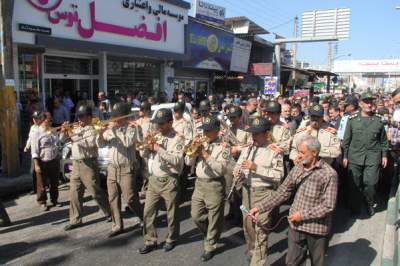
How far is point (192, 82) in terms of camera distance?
21.1 metres

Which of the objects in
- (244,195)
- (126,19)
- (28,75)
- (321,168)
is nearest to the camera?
(321,168)

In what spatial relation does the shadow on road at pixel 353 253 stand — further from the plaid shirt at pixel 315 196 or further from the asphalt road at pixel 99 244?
the plaid shirt at pixel 315 196

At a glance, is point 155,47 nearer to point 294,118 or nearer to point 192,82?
point 192,82

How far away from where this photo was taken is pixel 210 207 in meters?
4.75

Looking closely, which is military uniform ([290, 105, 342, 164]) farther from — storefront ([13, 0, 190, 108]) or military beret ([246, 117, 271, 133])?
storefront ([13, 0, 190, 108])

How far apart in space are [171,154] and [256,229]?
4.76 ft

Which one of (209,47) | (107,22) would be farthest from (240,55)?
(107,22)

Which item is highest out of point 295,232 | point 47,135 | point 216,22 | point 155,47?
point 216,22

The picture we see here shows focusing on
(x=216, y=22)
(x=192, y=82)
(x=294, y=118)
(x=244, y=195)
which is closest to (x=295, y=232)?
(x=244, y=195)

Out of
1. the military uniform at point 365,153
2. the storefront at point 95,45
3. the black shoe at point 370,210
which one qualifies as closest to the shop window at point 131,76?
the storefront at point 95,45

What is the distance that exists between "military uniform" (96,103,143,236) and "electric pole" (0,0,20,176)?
14.6 feet

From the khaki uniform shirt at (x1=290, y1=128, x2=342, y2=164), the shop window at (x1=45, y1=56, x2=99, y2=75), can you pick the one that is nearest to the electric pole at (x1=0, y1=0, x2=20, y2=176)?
the shop window at (x1=45, y1=56, x2=99, y2=75)

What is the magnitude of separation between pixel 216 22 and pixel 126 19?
381 inches

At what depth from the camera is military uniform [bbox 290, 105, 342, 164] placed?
5.73 meters
